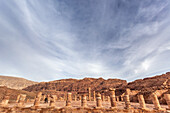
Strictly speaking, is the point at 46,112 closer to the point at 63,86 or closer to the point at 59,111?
the point at 59,111

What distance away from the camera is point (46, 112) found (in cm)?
698

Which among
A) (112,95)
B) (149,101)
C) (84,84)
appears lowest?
(149,101)

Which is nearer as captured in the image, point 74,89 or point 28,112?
point 28,112

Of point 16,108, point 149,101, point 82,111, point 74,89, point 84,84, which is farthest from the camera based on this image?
point 84,84

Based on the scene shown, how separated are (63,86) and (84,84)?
16.9m

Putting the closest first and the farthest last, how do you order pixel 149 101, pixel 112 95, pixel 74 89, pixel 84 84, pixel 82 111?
pixel 82 111, pixel 112 95, pixel 149 101, pixel 74 89, pixel 84 84

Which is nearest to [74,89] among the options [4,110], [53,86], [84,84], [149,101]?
[84,84]

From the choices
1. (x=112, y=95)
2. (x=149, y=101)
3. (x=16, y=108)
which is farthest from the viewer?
(x=149, y=101)

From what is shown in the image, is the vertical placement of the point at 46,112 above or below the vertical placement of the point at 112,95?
below

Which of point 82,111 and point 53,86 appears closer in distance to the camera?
point 82,111

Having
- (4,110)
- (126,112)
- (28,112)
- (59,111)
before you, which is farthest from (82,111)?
(4,110)

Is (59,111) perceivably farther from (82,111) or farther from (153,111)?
(153,111)

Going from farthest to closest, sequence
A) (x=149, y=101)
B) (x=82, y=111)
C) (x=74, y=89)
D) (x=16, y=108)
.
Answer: (x=74, y=89), (x=149, y=101), (x=16, y=108), (x=82, y=111)

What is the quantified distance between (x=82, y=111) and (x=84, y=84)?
67.1 meters
